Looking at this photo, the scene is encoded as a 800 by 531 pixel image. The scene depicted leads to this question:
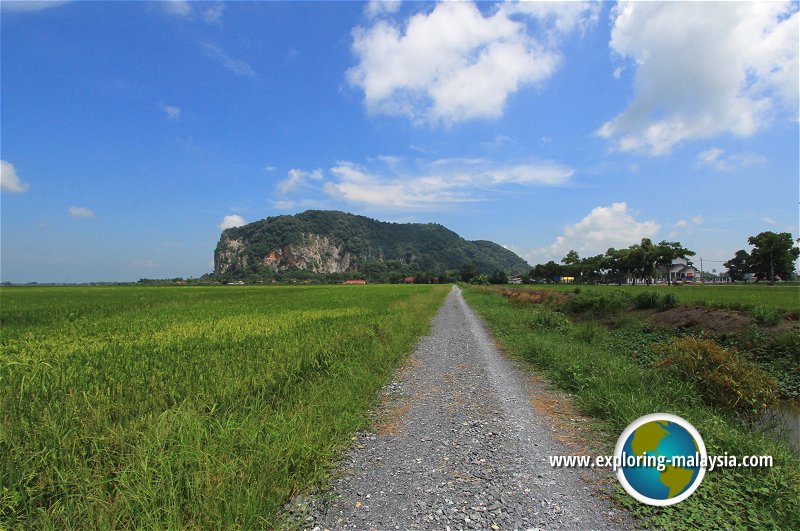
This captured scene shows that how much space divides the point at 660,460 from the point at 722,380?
410 centimetres

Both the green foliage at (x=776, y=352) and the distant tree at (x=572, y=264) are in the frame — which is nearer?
the green foliage at (x=776, y=352)

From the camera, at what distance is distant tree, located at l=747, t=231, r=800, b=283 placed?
58.9 metres

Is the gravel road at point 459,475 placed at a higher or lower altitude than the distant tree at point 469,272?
lower

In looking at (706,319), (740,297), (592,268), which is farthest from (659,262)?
(706,319)

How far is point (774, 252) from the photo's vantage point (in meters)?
60.3

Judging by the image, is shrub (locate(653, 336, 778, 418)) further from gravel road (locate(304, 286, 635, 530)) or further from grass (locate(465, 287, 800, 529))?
gravel road (locate(304, 286, 635, 530))

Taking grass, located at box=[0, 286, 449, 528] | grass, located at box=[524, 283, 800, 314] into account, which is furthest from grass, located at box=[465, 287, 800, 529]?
grass, located at box=[524, 283, 800, 314]

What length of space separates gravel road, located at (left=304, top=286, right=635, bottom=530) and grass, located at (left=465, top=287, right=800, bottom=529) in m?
0.72

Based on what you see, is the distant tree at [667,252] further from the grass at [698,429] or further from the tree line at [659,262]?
the grass at [698,429]

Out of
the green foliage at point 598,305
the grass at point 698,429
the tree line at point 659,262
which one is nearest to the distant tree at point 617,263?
the tree line at point 659,262

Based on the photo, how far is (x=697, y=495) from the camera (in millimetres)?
3682

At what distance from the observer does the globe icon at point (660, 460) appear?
12.1ft

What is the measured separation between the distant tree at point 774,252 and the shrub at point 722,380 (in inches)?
2903

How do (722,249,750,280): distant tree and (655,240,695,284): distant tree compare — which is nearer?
(655,240,695,284): distant tree
